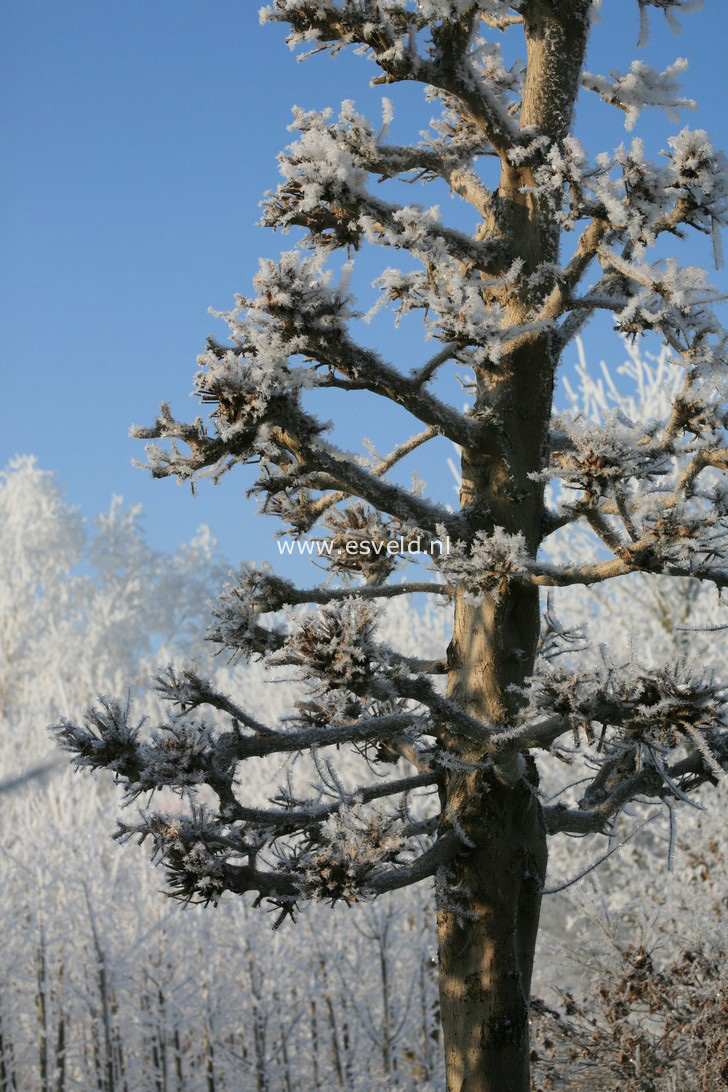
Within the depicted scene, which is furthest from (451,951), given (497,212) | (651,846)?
(651,846)

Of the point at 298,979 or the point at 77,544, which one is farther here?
the point at 77,544

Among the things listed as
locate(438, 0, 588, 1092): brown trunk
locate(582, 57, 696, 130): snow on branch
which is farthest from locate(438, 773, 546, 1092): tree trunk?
locate(582, 57, 696, 130): snow on branch

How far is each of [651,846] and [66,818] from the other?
300 inches

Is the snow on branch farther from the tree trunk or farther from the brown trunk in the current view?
the tree trunk

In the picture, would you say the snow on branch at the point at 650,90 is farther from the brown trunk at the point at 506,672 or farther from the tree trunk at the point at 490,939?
the tree trunk at the point at 490,939

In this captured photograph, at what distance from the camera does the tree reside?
352cm

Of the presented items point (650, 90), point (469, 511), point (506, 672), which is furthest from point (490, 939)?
point (650, 90)

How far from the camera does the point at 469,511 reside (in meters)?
4.25

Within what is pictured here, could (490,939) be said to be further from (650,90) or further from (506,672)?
(650,90)

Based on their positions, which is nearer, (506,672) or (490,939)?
(490,939)


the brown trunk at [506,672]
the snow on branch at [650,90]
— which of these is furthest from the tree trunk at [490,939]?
the snow on branch at [650,90]

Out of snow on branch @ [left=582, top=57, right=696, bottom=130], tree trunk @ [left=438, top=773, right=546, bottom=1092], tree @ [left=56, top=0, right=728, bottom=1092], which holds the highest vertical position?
snow on branch @ [left=582, top=57, right=696, bottom=130]

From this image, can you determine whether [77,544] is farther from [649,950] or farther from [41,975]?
[649,950]

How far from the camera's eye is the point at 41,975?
32.8ft
